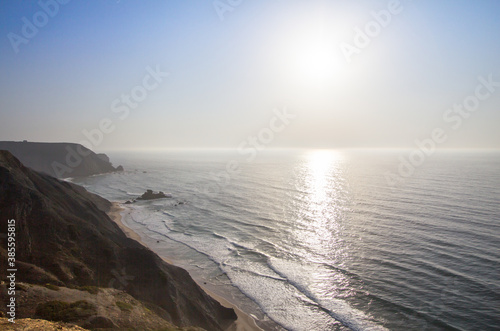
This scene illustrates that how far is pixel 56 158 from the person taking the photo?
473 ft

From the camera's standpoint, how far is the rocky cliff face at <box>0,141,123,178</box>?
444ft

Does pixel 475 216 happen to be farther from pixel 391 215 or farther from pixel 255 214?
pixel 255 214

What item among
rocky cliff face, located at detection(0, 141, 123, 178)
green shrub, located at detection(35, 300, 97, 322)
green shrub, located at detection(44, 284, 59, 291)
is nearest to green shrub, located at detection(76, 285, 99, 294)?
green shrub, located at detection(44, 284, 59, 291)

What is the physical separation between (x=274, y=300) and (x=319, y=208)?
4395cm

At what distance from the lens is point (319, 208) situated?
6919cm

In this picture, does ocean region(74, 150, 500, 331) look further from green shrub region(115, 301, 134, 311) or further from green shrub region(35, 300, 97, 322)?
green shrub region(35, 300, 97, 322)

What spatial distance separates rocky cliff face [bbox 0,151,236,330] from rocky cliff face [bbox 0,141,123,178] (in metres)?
134

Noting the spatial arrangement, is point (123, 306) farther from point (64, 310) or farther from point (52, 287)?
point (52, 287)

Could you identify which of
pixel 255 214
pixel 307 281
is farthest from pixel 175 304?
pixel 255 214

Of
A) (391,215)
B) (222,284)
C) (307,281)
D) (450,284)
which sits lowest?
(222,284)

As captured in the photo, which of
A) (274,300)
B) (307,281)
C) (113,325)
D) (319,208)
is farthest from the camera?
(319,208)

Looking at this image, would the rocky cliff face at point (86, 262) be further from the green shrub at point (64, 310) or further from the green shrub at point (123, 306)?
the green shrub at point (64, 310)

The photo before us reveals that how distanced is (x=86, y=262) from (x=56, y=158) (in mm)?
154969

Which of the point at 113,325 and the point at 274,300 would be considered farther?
the point at 274,300
